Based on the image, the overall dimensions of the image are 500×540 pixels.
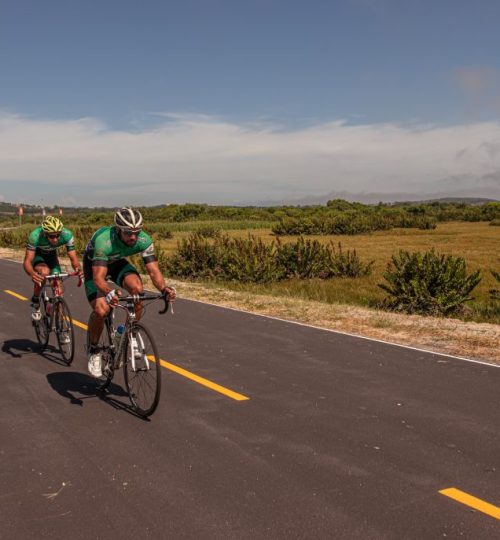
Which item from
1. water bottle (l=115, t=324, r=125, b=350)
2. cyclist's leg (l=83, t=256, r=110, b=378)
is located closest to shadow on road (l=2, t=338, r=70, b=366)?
cyclist's leg (l=83, t=256, r=110, b=378)

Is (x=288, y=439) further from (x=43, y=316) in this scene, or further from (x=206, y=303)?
→ (x=206, y=303)

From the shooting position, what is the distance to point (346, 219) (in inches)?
2579

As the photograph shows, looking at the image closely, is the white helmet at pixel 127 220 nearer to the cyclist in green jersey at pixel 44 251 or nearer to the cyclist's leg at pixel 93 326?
the cyclist's leg at pixel 93 326

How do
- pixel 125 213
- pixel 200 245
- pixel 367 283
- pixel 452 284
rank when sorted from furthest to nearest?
pixel 200 245 → pixel 367 283 → pixel 452 284 → pixel 125 213

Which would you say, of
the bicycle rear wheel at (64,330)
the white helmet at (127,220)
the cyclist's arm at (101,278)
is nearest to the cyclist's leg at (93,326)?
the cyclist's arm at (101,278)

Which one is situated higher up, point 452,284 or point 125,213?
point 125,213

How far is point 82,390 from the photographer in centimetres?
687

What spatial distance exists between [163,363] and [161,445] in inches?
122

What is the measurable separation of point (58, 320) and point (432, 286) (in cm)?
962

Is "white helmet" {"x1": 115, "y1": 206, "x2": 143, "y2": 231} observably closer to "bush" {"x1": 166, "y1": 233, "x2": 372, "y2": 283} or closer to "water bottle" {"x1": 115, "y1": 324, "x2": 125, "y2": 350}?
"water bottle" {"x1": 115, "y1": 324, "x2": 125, "y2": 350}

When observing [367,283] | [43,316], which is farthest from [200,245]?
[43,316]

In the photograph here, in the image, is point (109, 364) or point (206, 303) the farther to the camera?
point (206, 303)

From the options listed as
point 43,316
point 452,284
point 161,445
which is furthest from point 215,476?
point 452,284

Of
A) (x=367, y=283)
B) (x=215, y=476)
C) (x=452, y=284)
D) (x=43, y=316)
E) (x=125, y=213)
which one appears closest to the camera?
(x=215, y=476)
